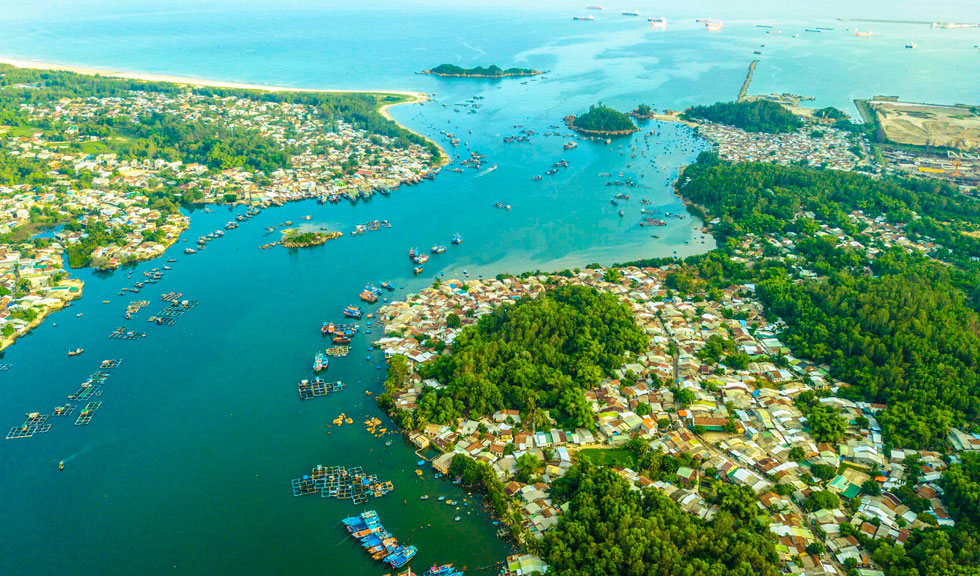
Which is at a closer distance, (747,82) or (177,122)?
(177,122)

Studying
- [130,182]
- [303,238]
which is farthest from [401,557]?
[130,182]

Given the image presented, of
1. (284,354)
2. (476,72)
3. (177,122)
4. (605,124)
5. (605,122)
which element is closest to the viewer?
(284,354)

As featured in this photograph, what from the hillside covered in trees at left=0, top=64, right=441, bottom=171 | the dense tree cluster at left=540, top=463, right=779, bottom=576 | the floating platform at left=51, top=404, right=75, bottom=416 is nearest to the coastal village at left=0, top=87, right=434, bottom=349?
the hillside covered in trees at left=0, top=64, right=441, bottom=171

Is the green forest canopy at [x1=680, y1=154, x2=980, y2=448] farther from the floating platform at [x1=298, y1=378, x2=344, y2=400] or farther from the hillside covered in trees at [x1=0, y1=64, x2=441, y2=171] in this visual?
the hillside covered in trees at [x1=0, y1=64, x2=441, y2=171]

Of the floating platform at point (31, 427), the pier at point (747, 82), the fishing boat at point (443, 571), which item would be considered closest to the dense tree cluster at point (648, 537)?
the fishing boat at point (443, 571)

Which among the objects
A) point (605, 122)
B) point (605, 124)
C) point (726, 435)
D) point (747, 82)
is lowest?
point (726, 435)

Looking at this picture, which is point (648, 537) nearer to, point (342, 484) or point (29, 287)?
point (342, 484)

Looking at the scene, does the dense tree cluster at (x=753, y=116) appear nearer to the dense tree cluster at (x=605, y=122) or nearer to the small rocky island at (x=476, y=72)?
the dense tree cluster at (x=605, y=122)
